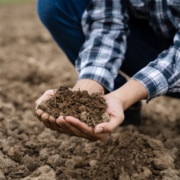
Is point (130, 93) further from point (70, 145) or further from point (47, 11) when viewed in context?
point (47, 11)

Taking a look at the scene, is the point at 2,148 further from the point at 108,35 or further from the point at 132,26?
the point at 132,26

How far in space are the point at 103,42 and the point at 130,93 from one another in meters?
0.34

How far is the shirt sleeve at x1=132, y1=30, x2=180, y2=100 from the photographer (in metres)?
1.46

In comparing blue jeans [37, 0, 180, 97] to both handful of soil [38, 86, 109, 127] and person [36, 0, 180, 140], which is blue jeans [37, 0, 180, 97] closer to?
person [36, 0, 180, 140]

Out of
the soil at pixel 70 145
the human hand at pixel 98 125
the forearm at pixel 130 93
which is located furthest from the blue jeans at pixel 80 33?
the human hand at pixel 98 125

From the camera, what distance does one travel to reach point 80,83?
1.56 m

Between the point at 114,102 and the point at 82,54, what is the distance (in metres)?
0.36

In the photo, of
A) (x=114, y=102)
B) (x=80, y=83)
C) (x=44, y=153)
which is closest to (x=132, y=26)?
(x=80, y=83)

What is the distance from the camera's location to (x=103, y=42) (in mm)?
1677

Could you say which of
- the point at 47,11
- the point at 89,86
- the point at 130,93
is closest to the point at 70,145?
the point at 89,86

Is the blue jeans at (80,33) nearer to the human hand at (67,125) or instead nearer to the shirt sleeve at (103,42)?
the shirt sleeve at (103,42)

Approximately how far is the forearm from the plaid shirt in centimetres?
2

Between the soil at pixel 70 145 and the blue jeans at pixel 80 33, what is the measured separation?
0.34 metres

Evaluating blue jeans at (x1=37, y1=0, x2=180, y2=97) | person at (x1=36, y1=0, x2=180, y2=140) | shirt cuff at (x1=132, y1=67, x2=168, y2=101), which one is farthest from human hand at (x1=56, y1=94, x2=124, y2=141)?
blue jeans at (x1=37, y1=0, x2=180, y2=97)
